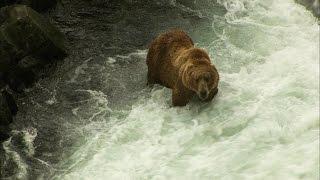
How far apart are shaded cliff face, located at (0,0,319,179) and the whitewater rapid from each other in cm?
2

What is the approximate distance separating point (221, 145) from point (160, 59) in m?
2.07

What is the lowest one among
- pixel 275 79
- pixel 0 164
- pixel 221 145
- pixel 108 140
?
pixel 0 164

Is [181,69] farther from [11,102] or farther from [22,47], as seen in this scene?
[22,47]

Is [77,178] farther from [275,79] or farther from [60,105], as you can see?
[275,79]

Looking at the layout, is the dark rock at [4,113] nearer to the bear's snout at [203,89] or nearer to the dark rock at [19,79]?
the dark rock at [19,79]

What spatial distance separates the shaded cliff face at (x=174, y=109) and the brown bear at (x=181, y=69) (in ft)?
0.77

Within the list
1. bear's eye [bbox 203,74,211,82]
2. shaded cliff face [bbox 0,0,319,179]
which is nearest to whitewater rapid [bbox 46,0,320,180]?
shaded cliff face [bbox 0,0,319,179]

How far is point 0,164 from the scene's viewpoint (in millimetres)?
7223

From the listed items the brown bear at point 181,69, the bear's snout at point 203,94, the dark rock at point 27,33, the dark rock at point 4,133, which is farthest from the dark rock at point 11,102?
the bear's snout at point 203,94

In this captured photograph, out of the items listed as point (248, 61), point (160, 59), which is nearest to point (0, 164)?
point (160, 59)

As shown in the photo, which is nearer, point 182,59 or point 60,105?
point 182,59

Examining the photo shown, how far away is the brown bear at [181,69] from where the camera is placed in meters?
7.23

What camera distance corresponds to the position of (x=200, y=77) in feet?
23.5

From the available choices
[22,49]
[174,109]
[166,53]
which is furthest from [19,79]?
[174,109]
